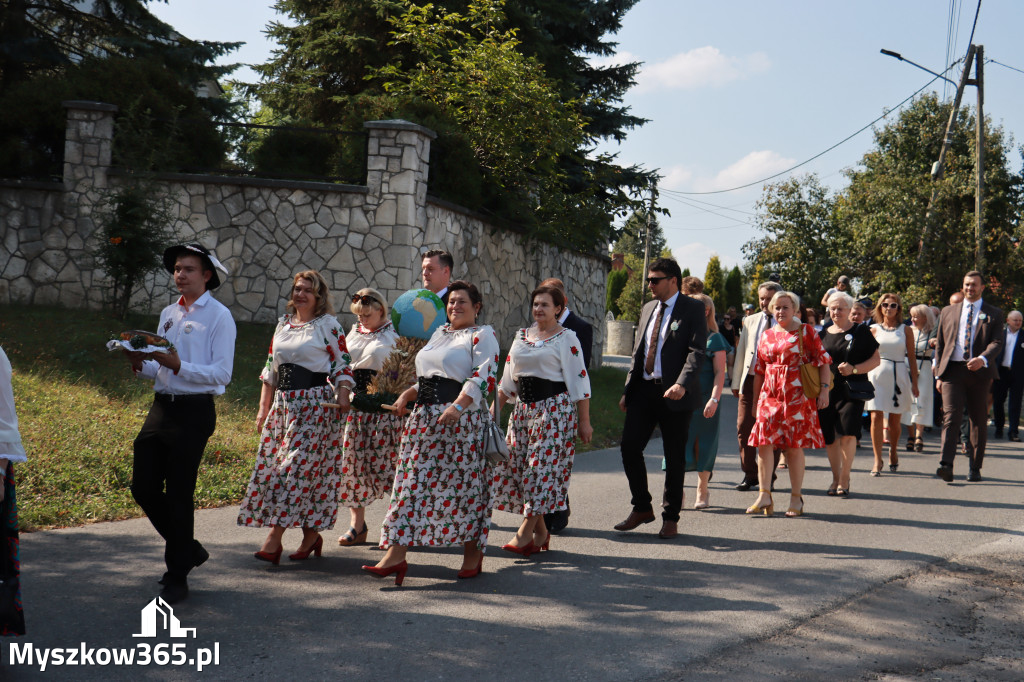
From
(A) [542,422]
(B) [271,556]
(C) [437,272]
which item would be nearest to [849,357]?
(A) [542,422]

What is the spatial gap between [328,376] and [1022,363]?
14.3m

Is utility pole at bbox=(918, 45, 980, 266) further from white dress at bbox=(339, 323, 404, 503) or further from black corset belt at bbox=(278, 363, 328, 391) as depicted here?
black corset belt at bbox=(278, 363, 328, 391)

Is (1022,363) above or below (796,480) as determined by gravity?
above

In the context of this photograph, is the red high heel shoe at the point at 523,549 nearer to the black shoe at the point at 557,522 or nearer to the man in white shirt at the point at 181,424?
the black shoe at the point at 557,522

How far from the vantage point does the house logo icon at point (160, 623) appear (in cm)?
466

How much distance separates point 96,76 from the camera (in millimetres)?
15438

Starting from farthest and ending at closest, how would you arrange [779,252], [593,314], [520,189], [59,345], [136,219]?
[779,252]
[593,314]
[520,189]
[136,219]
[59,345]

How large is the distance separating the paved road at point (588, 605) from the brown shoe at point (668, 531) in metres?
0.13

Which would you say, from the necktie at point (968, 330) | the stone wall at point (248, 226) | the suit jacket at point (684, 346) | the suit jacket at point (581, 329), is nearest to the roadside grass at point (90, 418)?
the stone wall at point (248, 226)

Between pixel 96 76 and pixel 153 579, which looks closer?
pixel 153 579

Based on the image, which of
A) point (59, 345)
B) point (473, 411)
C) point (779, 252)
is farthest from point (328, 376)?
point (779, 252)

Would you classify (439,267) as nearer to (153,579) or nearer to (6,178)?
(153,579)

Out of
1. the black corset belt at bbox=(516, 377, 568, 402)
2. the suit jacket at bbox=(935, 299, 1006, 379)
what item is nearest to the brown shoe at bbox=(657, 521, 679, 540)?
the black corset belt at bbox=(516, 377, 568, 402)

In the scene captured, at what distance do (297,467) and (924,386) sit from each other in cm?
1116
